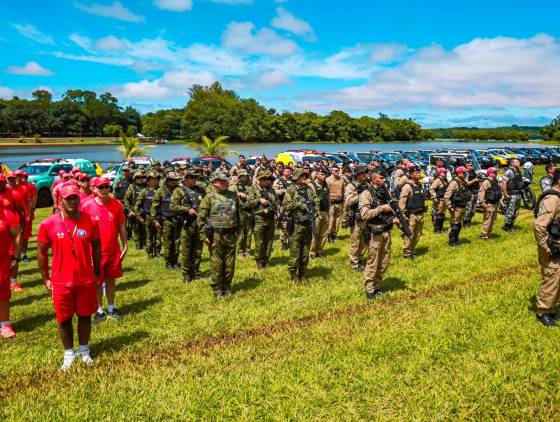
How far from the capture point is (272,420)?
145 inches

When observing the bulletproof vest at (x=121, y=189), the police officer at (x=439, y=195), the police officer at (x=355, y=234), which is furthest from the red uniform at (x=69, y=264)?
the police officer at (x=439, y=195)

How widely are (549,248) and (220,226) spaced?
4.70 meters

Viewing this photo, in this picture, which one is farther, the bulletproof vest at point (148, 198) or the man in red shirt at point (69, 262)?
the bulletproof vest at point (148, 198)

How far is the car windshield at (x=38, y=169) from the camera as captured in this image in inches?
781

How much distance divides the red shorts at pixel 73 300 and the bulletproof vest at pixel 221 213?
2.60 metres

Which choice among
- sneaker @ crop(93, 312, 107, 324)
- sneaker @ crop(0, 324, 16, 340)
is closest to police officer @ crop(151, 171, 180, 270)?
sneaker @ crop(93, 312, 107, 324)

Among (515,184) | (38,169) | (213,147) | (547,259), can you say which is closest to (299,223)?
(547,259)

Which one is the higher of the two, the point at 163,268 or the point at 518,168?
the point at 518,168

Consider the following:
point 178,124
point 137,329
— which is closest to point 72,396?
point 137,329

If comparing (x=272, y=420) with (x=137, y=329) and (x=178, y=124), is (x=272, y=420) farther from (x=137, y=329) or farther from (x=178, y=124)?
(x=178, y=124)

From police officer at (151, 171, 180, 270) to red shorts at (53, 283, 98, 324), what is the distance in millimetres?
4100

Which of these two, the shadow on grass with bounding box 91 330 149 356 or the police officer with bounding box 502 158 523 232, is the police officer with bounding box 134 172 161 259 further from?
the police officer with bounding box 502 158 523 232

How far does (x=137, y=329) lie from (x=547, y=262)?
554 cm

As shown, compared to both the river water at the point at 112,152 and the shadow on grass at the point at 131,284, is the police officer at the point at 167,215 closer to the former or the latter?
the shadow on grass at the point at 131,284
